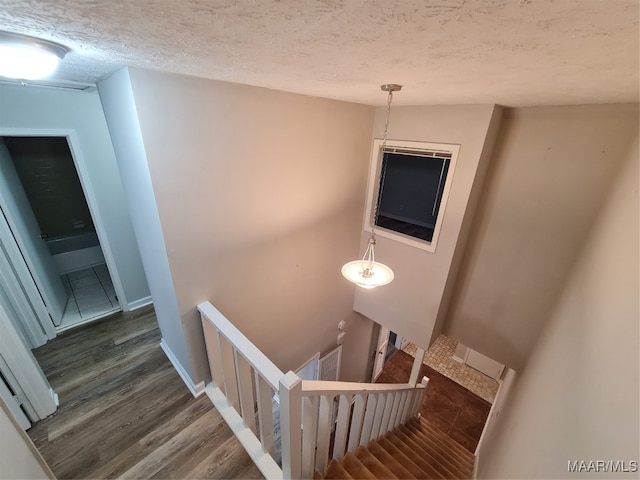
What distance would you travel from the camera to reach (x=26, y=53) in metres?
0.87

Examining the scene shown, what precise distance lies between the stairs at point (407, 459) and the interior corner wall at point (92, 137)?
304cm

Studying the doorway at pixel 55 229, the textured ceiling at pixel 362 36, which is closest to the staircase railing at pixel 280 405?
the textured ceiling at pixel 362 36

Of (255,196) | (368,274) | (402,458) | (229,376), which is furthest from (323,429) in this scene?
(255,196)

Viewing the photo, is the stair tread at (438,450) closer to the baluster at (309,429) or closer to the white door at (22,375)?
the baluster at (309,429)

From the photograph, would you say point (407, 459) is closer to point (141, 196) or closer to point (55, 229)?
point (141, 196)

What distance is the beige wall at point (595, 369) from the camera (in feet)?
2.73

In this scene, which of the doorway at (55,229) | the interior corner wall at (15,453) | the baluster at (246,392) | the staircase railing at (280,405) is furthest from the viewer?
the doorway at (55,229)

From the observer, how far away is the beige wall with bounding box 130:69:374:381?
1610 mm

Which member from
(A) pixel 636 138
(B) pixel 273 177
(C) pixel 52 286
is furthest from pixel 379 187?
(C) pixel 52 286

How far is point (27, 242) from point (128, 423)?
224 cm

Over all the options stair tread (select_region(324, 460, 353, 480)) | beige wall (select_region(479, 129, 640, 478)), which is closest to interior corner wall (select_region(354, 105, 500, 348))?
beige wall (select_region(479, 129, 640, 478))

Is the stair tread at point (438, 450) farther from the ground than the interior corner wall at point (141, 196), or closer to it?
closer to it

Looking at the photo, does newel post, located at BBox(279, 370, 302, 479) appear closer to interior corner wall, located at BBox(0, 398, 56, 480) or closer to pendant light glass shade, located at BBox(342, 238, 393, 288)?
pendant light glass shade, located at BBox(342, 238, 393, 288)

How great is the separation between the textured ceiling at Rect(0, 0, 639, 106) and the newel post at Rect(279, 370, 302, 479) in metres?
1.37
